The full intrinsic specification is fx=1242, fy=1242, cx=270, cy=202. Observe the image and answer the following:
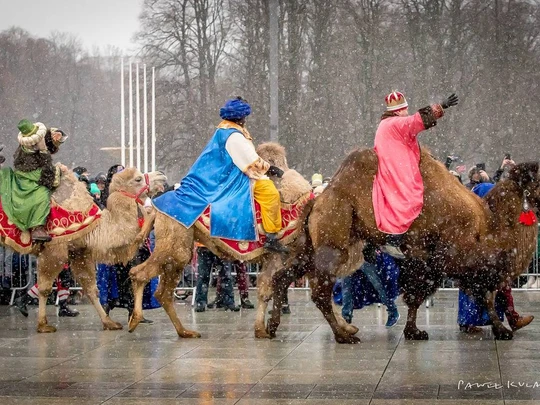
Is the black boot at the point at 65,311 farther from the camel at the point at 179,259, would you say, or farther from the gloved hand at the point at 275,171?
the gloved hand at the point at 275,171

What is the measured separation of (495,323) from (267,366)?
99.3 inches

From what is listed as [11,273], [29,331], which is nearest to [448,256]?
[29,331]

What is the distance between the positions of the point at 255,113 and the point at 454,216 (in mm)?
18988

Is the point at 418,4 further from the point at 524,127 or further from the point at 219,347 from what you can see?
the point at 219,347

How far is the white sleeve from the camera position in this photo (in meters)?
11.6

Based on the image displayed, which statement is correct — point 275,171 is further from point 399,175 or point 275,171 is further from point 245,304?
point 245,304

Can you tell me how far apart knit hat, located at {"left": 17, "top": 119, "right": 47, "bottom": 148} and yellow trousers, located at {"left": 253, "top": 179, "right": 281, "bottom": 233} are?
8.73 feet

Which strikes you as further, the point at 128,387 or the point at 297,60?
the point at 297,60

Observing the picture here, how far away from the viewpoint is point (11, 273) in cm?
1697

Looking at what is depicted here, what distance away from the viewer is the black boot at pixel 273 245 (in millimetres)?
11703

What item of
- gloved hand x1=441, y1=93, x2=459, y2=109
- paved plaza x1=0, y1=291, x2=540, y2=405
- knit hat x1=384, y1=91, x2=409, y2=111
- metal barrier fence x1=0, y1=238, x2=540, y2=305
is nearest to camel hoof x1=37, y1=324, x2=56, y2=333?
paved plaza x1=0, y1=291, x2=540, y2=405

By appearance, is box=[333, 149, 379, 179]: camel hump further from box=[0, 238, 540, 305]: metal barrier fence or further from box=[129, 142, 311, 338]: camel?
box=[0, 238, 540, 305]: metal barrier fence

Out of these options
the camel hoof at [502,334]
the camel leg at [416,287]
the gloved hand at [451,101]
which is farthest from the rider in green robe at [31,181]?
the camel hoof at [502,334]

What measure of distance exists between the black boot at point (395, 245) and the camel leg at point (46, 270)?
11.6 ft
